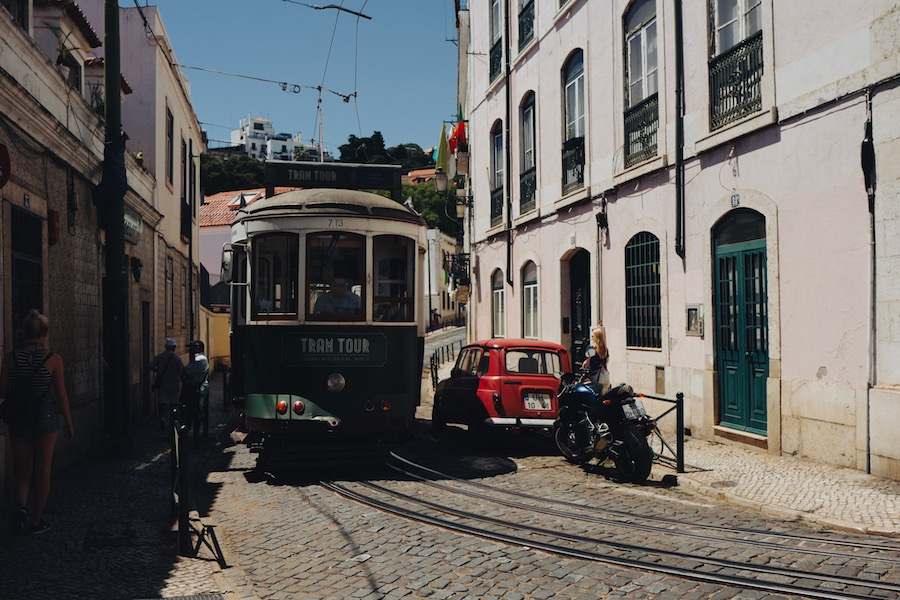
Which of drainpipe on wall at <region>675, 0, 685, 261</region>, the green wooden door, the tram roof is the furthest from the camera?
drainpipe on wall at <region>675, 0, 685, 261</region>

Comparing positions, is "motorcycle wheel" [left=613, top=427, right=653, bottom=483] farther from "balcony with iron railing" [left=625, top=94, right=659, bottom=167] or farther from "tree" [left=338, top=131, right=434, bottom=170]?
"tree" [left=338, top=131, right=434, bottom=170]

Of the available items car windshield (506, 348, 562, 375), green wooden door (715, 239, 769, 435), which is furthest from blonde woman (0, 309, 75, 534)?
green wooden door (715, 239, 769, 435)

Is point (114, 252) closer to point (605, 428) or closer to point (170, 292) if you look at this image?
point (605, 428)

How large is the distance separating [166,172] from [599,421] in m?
14.2

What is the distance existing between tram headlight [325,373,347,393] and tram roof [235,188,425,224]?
187 centimetres

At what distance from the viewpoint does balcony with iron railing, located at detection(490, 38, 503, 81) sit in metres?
21.5

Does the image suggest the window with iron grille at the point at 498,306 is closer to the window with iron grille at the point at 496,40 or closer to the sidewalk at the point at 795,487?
the window with iron grille at the point at 496,40

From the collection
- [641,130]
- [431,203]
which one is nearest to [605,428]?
[641,130]

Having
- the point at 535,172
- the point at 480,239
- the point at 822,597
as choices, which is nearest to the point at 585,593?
the point at 822,597

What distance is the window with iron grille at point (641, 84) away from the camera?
13.6m

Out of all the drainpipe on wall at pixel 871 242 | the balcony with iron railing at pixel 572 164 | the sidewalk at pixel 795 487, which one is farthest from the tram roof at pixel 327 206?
the balcony with iron railing at pixel 572 164

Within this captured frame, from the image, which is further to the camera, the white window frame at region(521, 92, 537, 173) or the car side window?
the white window frame at region(521, 92, 537, 173)

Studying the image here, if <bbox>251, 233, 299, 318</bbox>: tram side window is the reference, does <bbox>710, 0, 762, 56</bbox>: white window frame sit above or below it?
above

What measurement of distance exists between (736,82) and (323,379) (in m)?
6.97
